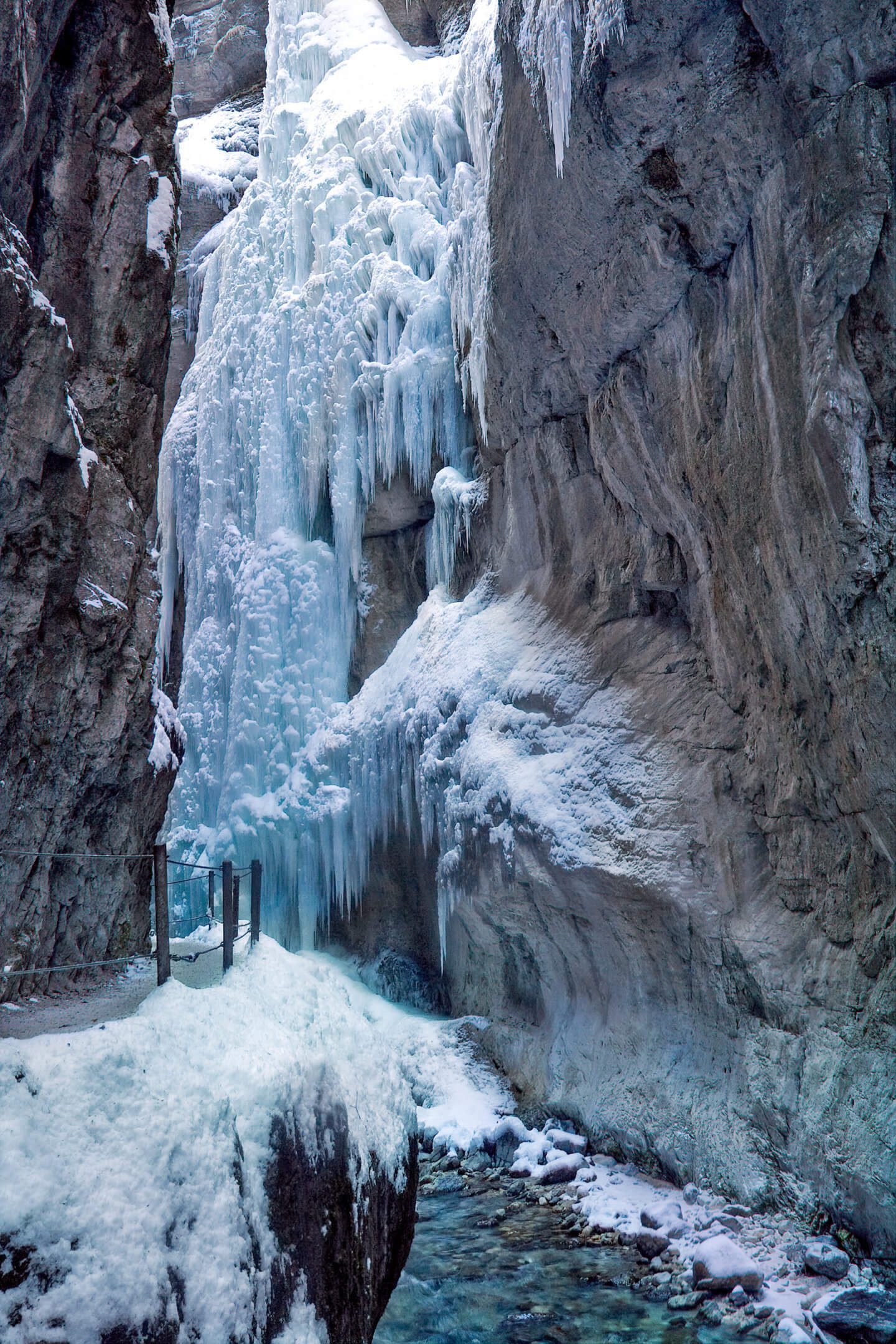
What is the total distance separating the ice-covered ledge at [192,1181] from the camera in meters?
3.45

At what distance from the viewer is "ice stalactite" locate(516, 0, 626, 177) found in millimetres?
6527

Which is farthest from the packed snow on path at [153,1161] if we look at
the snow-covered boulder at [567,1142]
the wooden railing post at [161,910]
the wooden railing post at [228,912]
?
the snow-covered boulder at [567,1142]

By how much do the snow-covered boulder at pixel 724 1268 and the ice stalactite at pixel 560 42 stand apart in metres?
7.54

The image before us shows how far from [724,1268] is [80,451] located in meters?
6.47

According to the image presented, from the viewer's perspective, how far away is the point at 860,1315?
17.8 feet

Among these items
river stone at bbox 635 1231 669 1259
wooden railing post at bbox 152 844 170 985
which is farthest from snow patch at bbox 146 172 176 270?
river stone at bbox 635 1231 669 1259

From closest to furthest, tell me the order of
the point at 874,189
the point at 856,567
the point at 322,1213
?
the point at 322,1213 < the point at 874,189 < the point at 856,567

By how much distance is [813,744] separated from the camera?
22.0 ft

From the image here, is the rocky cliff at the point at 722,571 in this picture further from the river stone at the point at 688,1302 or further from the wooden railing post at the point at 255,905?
the wooden railing post at the point at 255,905

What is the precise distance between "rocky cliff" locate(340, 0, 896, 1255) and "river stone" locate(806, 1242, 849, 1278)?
0.23 meters

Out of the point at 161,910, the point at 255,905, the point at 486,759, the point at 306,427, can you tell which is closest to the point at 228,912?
the point at 255,905

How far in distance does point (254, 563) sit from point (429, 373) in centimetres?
388

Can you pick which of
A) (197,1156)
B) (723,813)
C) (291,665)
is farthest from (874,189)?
(291,665)

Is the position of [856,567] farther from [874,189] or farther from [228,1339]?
[228,1339]
